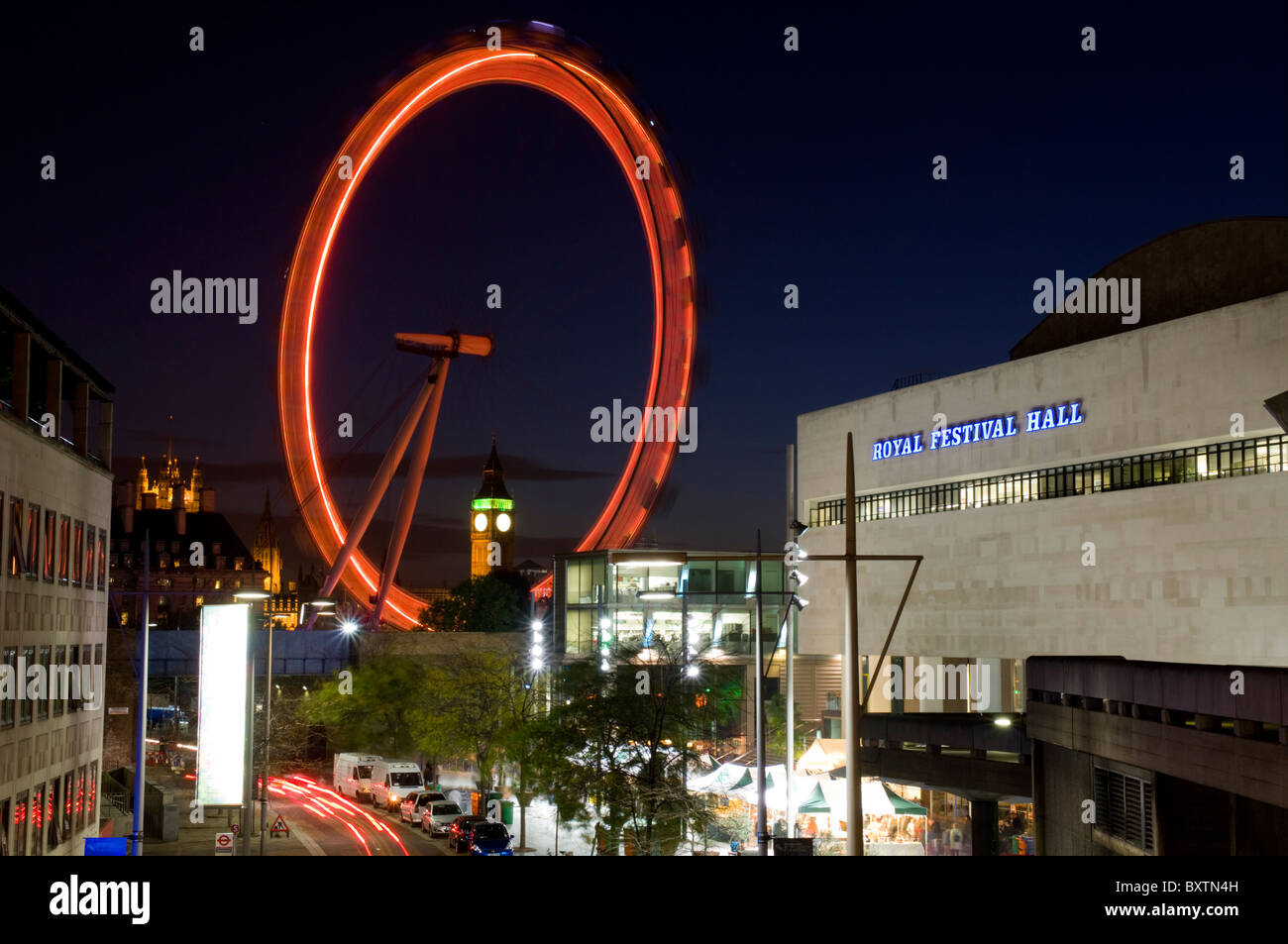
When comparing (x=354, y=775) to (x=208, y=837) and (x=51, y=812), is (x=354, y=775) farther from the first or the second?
(x=51, y=812)

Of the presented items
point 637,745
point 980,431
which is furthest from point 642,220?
point 637,745

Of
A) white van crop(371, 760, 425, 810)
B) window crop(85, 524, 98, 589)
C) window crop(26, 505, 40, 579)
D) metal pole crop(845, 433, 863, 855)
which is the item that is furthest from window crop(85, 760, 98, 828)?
metal pole crop(845, 433, 863, 855)

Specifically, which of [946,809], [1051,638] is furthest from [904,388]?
[946,809]

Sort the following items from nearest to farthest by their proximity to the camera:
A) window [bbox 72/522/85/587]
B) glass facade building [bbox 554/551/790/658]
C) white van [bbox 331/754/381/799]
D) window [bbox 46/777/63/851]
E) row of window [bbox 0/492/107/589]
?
row of window [bbox 0/492/107/589] < window [bbox 46/777/63/851] < window [bbox 72/522/85/587] < white van [bbox 331/754/381/799] < glass facade building [bbox 554/551/790/658]

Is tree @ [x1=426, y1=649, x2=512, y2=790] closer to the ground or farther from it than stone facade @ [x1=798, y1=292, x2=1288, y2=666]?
closer to the ground

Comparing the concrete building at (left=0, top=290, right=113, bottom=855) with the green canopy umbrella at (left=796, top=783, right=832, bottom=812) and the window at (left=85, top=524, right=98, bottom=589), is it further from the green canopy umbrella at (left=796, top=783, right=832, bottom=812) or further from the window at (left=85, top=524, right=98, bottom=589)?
the green canopy umbrella at (left=796, top=783, right=832, bottom=812)
